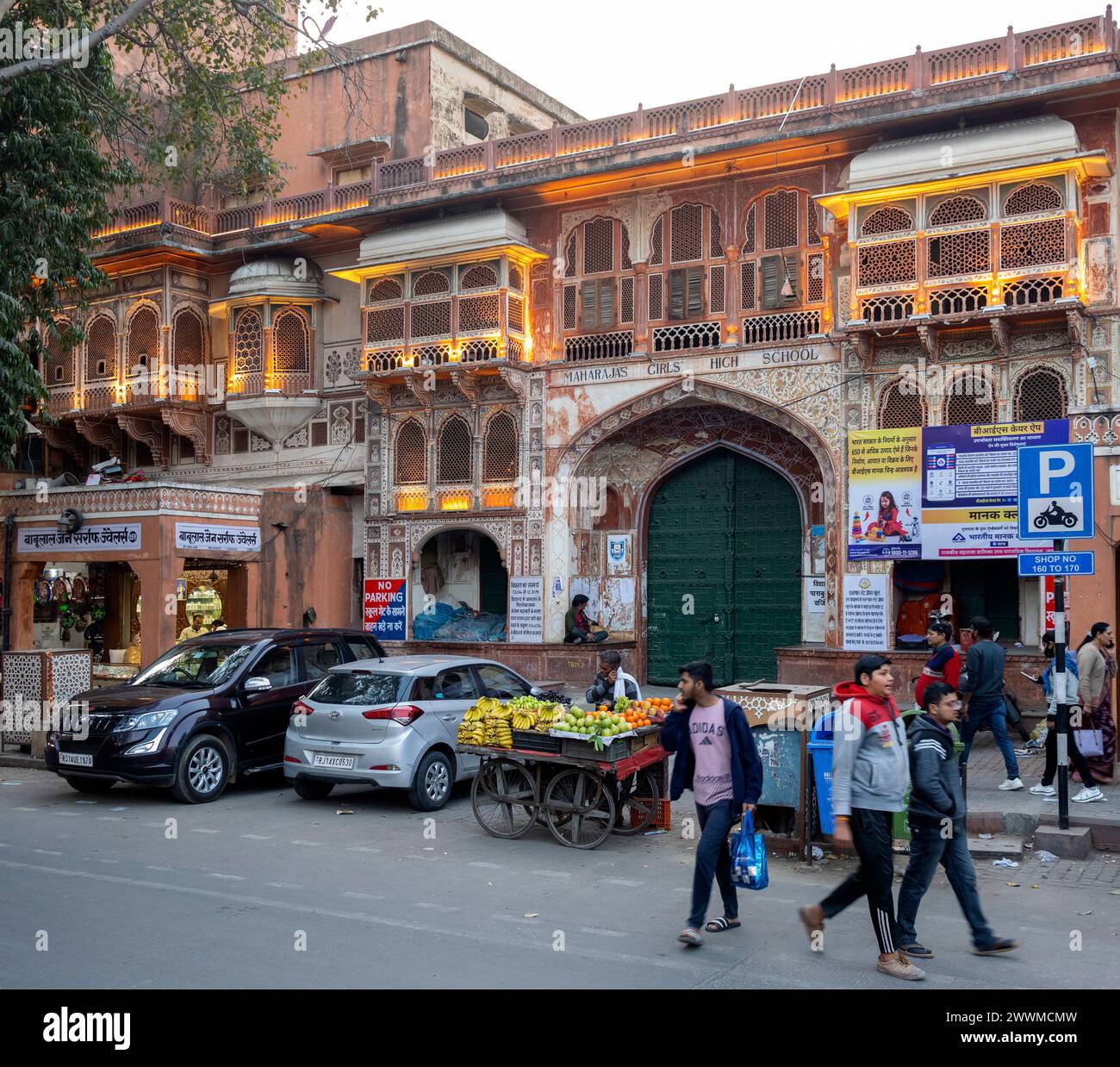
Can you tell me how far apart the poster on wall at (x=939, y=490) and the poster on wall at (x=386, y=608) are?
8.90 m

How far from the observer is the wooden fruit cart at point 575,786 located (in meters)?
9.95

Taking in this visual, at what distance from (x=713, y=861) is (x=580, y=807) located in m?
3.03

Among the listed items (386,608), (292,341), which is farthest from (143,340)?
(386,608)

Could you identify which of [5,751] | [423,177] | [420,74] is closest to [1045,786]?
[5,751]

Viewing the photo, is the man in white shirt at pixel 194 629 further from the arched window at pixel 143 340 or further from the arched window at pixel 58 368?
the arched window at pixel 58 368

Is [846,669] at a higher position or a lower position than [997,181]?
lower

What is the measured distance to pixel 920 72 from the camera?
18094mm

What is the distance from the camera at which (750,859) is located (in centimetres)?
723

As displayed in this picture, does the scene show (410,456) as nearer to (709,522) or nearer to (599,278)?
(599,278)

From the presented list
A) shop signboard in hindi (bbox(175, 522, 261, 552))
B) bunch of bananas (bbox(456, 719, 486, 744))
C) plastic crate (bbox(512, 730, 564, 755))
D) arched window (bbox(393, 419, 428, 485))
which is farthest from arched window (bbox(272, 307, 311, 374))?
plastic crate (bbox(512, 730, 564, 755))

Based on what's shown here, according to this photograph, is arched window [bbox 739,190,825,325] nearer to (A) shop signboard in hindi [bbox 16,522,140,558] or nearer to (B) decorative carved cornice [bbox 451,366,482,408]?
(B) decorative carved cornice [bbox 451,366,482,408]

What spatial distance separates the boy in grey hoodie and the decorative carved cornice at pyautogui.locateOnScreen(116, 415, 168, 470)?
22.3m
